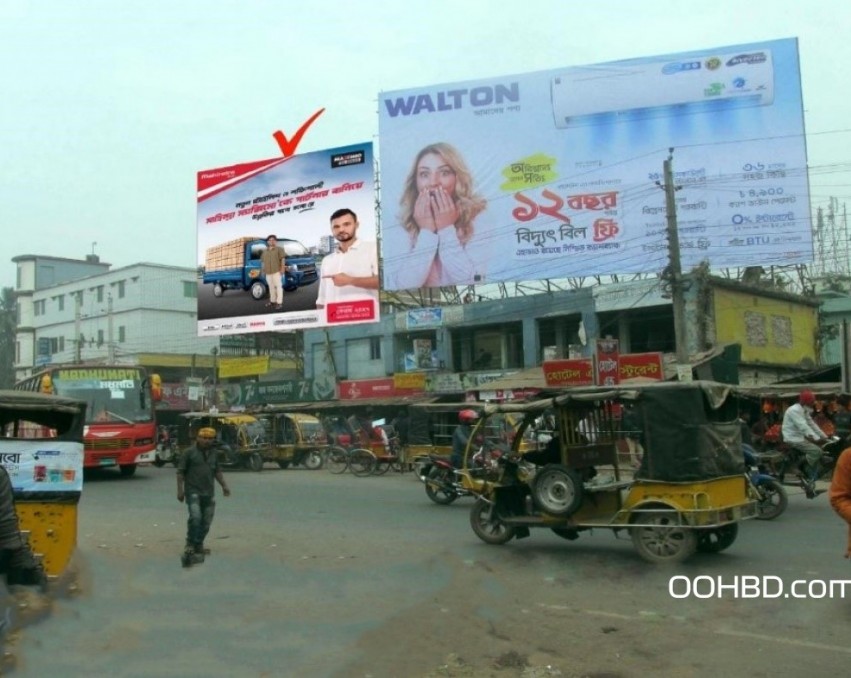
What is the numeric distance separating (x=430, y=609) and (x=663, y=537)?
109 inches

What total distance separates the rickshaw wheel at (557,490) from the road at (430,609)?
1.78 ft

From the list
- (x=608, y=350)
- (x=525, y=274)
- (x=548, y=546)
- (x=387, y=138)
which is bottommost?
(x=548, y=546)

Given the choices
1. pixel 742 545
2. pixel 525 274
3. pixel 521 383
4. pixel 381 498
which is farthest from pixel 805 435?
pixel 525 274

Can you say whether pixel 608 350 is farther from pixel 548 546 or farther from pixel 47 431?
pixel 47 431

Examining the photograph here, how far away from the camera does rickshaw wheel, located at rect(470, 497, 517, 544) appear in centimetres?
1035

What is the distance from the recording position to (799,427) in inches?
503

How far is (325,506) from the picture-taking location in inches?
601

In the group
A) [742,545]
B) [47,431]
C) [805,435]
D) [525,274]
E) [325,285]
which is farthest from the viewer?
[325,285]

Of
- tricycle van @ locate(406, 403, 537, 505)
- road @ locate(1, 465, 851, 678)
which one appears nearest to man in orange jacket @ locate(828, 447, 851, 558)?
road @ locate(1, 465, 851, 678)

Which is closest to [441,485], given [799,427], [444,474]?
[444,474]

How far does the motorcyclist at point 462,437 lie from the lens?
15076 millimetres

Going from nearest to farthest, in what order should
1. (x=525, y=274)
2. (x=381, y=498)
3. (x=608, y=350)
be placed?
(x=381, y=498)
(x=608, y=350)
(x=525, y=274)

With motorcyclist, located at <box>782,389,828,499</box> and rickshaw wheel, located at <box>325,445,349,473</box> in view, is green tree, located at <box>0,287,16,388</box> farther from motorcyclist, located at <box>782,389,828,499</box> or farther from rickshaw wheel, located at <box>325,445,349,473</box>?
motorcyclist, located at <box>782,389,828,499</box>

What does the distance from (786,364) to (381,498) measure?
1913 centimetres
